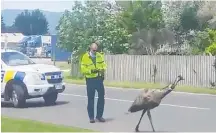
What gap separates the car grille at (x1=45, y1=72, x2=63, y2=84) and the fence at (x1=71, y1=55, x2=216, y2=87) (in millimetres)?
9776

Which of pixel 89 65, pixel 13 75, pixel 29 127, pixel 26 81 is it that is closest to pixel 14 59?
pixel 13 75

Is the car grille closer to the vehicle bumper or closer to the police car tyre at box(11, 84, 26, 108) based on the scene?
the vehicle bumper

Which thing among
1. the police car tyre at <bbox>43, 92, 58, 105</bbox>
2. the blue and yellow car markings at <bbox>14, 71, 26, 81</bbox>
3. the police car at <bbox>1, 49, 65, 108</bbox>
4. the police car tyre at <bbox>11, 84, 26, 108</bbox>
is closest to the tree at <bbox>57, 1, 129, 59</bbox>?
the police car tyre at <bbox>43, 92, 58, 105</bbox>

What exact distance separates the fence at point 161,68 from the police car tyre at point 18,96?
10.8 meters

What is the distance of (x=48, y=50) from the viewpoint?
41875mm

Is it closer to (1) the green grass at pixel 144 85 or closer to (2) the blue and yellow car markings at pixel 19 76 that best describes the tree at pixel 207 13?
(1) the green grass at pixel 144 85

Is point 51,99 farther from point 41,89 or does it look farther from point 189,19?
point 189,19

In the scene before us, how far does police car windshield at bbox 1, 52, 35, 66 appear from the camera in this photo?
16906 mm

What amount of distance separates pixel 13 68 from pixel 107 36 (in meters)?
16.4

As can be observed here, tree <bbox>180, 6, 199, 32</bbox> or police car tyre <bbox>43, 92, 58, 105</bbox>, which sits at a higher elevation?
tree <bbox>180, 6, 199, 32</bbox>

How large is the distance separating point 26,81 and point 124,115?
321 centimetres

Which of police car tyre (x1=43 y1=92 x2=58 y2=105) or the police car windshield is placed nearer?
the police car windshield

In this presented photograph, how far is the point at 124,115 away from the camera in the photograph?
567 inches

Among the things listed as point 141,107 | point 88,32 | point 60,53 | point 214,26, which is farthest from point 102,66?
point 60,53
